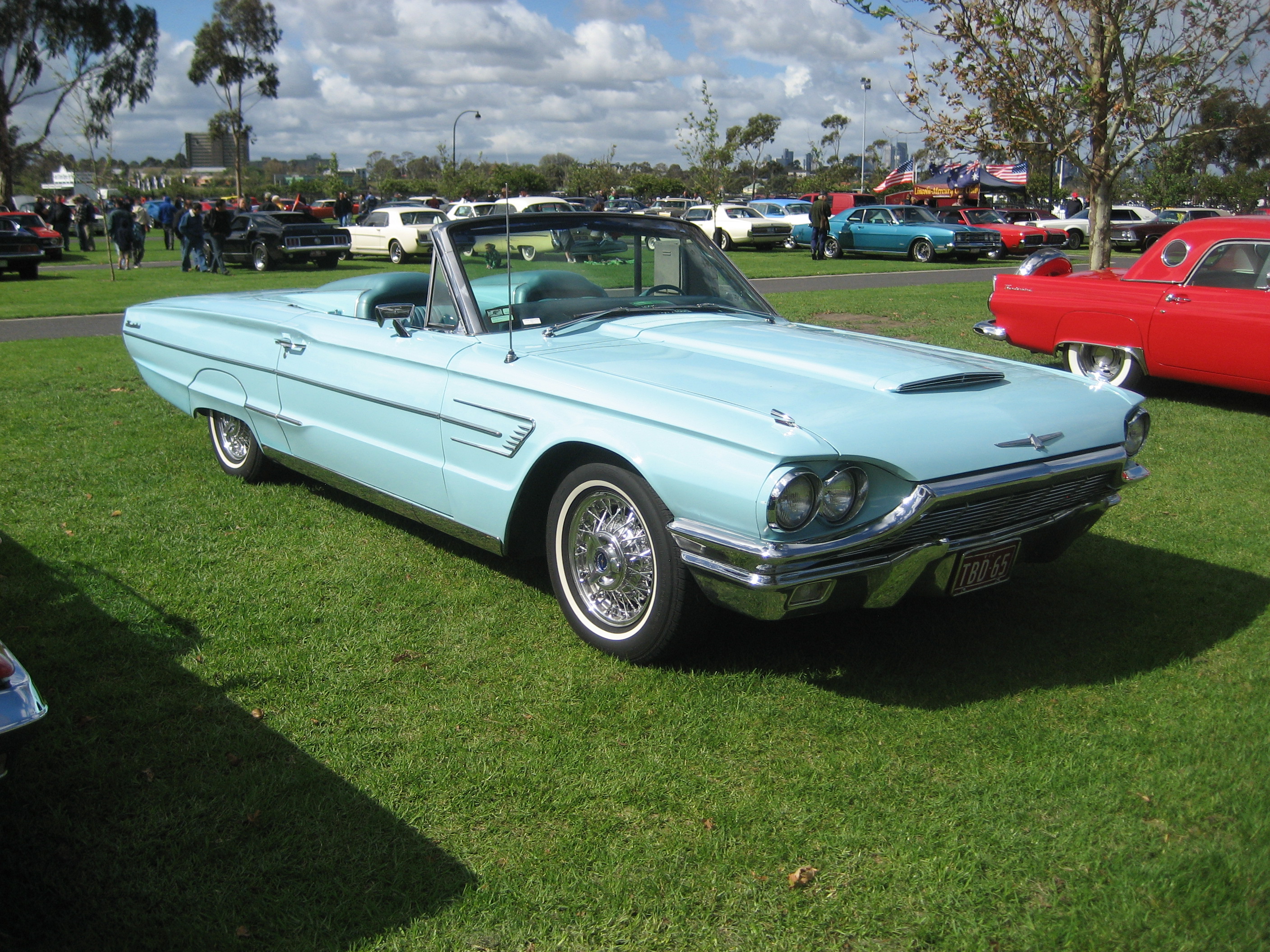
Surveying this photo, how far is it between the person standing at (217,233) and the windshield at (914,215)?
16.6m

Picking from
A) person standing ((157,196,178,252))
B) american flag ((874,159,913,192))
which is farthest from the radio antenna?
american flag ((874,159,913,192))

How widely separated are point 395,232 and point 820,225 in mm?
10799

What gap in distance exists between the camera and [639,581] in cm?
347

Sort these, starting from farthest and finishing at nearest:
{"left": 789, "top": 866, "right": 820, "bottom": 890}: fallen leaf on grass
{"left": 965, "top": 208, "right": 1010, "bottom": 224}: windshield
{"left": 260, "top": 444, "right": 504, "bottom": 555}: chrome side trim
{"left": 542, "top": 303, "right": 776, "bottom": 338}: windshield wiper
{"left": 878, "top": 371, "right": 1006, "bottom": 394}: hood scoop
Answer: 1. {"left": 965, "top": 208, "right": 1010, "bottom": 224}: windshield
2. {"left": 542, "top": 303, "right": 776, "bottom": 338}: windshield wiper
3. {"left": 260, "top": 444, "right": 504, "bottom": 555}: chrome side trim
4. {"left": 878, "top": 371, "right": 1006, "bottom": 394}: hood scoop
5. {"left": 789, "top": 866, "right": 820, "bottom": 890}: fallen leaf on grass

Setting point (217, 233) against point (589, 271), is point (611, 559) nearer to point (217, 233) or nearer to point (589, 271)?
point (589, 271)

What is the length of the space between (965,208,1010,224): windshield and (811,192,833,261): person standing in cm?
487

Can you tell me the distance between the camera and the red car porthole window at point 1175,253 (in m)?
7.88

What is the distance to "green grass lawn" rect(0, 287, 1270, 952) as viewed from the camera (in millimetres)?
2352

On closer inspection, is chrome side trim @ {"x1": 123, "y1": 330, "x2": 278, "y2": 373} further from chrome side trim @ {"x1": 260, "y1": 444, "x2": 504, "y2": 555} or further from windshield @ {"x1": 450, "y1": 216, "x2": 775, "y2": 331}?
windshield @ {"x1": 450, "y1": 216, "x2": 775, "y2": 331}

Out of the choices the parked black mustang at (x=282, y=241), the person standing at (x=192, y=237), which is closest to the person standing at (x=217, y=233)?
the person standing at (x=192, y=237)

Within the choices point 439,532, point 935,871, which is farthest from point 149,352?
point 935,871

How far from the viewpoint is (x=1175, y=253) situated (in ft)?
26.1

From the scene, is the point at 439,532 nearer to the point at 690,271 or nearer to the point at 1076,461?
the point at 690,271

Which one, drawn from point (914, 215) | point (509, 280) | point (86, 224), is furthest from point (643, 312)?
point (86, 224)
